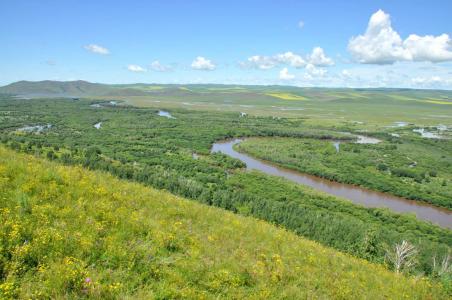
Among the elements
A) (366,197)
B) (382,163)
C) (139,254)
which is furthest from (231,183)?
(139,254)

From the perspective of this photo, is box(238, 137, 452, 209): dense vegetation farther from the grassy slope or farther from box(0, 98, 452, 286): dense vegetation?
the grassy slope

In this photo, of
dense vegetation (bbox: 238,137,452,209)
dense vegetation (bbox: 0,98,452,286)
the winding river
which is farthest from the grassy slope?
dense vegetation (bbox: 238,137,452,209)

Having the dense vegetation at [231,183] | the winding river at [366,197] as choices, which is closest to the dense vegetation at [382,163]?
the winding river at [366,197]

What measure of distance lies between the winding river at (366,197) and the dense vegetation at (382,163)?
1.04m

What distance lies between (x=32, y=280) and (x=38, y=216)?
148 centimetres

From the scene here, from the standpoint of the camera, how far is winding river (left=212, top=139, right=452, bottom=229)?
34.1m

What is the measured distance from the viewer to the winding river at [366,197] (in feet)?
112

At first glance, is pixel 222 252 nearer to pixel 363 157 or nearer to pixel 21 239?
pixel 21 239

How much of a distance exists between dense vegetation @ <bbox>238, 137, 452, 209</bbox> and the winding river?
1043 mm

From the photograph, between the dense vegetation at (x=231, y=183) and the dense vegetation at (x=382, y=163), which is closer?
the dense vegetation at (x=231, y=183)

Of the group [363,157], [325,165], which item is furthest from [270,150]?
[363,157]

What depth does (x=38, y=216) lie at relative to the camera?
4914mm

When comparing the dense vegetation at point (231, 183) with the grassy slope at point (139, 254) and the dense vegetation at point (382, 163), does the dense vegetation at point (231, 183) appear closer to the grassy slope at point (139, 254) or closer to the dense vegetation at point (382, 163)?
the grassy slope at point (139, 254)

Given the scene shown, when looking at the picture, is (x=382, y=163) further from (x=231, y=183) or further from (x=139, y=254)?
(x=139, y=254)
